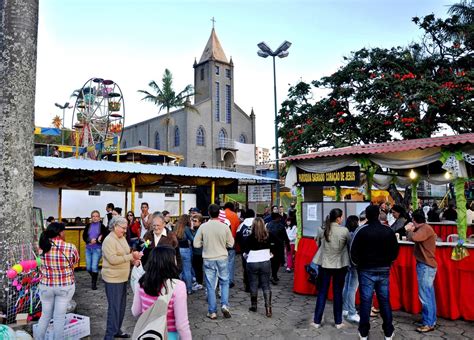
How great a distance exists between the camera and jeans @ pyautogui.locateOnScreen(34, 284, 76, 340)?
4340mm

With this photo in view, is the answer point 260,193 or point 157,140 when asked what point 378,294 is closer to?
point 260,193

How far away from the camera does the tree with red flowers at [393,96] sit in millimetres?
15836

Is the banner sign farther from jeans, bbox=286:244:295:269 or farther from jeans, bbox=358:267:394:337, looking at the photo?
jeans, bbox=358:267:394:337

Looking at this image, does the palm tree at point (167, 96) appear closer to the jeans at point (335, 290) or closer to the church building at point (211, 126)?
the church building at point (211, 126)

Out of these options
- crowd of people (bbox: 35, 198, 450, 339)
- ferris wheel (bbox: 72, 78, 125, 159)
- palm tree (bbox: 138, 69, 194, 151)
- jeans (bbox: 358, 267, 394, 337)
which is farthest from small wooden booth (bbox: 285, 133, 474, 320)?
palm tree (bbox: 138, 69, 194, 151)

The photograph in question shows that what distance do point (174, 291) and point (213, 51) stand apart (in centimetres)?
4266

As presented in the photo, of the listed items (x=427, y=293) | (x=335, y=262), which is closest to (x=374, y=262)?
(x=335, y=262)

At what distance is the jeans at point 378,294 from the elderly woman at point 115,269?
9.53ft

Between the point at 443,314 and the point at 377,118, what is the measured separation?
38.6 feet

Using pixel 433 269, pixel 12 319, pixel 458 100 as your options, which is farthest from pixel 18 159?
pixel 458 100

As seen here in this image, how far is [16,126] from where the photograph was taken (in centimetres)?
525

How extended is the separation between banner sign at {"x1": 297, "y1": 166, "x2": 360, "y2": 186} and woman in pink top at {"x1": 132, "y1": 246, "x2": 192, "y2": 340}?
213 inches

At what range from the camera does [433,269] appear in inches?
213

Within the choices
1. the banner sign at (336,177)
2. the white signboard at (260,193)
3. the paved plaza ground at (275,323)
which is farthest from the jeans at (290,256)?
the white signboard at (260,193)
